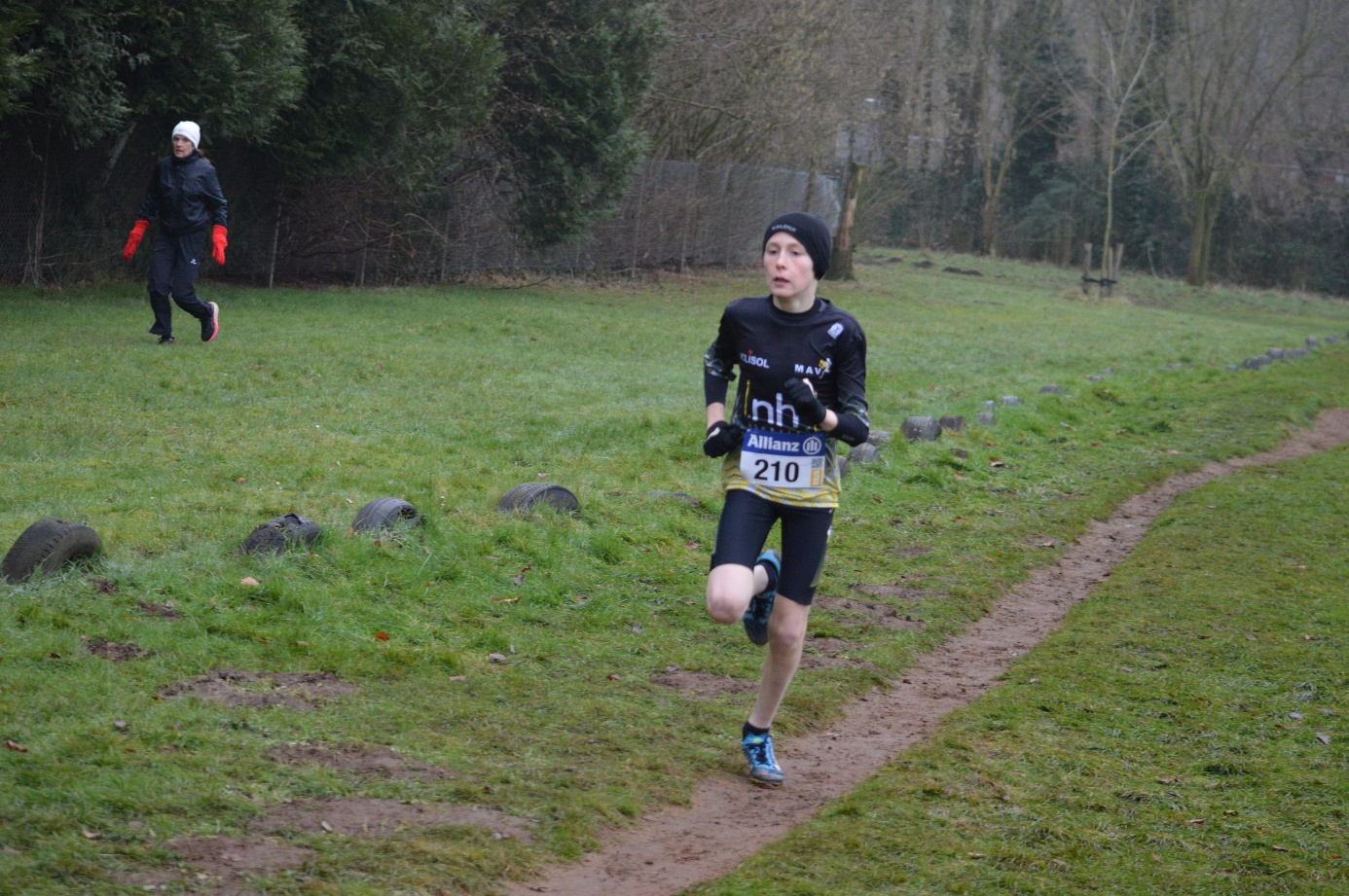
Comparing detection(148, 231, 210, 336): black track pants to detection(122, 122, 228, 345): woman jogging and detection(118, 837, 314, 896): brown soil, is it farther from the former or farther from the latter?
Answer: detection(118, 837, 314, 896): brown soil

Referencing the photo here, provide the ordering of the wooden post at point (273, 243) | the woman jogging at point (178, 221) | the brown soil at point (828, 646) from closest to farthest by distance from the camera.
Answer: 1. the brown soil at point (828, 646)
2. the woman jogging at point (178, 221)
3. the wooden post at point (273, 243)

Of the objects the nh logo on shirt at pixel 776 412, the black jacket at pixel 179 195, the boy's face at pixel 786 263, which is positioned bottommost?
the nh logo on shirt at pixel 776 412

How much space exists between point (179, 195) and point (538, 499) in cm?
783

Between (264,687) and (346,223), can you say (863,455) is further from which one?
(346,223)

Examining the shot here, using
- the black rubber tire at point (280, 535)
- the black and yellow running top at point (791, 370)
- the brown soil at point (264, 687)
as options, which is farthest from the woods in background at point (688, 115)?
the black and yellow running top at point (791, 370)

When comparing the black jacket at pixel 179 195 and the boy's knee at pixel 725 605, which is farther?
the black jacket at pixel 179 195

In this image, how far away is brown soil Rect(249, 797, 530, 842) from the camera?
4105mm

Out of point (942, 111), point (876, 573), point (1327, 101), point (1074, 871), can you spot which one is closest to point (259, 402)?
point (876, 573)

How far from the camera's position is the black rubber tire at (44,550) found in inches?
233

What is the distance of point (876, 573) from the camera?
27.9 ft

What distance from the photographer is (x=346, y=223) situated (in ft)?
73.4

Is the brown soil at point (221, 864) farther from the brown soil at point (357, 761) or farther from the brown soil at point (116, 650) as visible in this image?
the brown soil at point (116, 650)

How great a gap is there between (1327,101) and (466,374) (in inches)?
1797

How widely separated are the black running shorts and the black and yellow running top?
5cm
